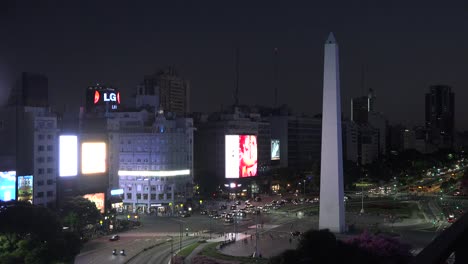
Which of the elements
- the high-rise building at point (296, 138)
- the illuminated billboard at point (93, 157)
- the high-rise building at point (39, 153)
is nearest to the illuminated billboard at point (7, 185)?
the high-rise building at point (39, 153)

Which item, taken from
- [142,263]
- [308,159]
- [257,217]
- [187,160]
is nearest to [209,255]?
[142,263]

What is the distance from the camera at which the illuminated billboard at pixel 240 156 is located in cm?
6838

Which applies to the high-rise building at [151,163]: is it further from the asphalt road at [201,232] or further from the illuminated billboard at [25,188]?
the illuminated billboard at [25,188]

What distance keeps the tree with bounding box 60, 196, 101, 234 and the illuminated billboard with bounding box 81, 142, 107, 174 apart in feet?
17.9

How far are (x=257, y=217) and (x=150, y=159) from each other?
41.8 ft

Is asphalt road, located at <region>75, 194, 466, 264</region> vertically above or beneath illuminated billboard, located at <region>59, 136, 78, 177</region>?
beneath

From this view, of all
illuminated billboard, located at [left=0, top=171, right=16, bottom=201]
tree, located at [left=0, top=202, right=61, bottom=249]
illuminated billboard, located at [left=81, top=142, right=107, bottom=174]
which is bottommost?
tree, located at [left=0, top=202, right=61, bottom=249]

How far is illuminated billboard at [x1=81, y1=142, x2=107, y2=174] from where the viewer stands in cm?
4544

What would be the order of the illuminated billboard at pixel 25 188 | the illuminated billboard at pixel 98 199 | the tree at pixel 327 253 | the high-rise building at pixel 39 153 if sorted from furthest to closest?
1. the illuminated billboard at pixel 98 199
2. the high-rise building at pixel 39 153
3. the illuminated billboard at pixel 25 188
4. the tree at pixel 327 253

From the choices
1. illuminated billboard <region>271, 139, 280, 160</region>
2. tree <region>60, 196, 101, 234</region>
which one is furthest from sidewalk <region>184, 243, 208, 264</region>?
illuminated billboard <region>271, 139, 280, 160</region>

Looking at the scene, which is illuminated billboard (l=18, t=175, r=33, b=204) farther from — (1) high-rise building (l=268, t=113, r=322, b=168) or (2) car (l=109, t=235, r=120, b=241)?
(1) high-rise building (l=268, t=113, r=322, b=168)

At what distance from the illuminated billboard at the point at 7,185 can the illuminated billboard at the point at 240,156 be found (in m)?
34.7

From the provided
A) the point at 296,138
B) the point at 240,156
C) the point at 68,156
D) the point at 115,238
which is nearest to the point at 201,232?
the point at 115,238

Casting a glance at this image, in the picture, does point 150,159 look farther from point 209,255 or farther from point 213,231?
point 209,255
